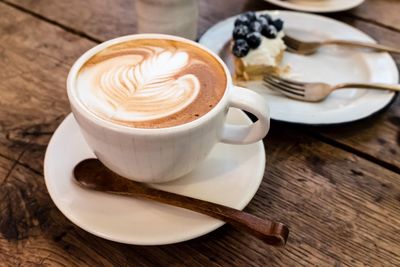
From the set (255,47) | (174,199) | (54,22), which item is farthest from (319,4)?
(174,199)

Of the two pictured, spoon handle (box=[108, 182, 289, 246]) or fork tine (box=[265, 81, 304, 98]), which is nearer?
spoon handle (box=[108, 182, 289, 246])

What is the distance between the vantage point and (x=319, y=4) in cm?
116

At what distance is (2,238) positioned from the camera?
59cm

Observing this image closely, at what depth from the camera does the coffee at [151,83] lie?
1.83 ft

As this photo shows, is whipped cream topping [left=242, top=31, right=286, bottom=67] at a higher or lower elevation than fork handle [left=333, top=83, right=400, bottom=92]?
lower

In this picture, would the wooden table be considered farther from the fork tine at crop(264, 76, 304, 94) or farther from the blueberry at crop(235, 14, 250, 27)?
the blueberry at crop(235, 14, 250, 27)

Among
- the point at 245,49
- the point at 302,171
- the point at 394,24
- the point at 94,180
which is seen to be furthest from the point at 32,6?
the point at 394,24

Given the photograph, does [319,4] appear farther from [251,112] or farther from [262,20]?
[251,112]

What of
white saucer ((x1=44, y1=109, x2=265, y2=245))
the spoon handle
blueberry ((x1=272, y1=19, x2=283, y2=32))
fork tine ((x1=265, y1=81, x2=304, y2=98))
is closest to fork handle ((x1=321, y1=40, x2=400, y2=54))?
blueberry ((x1=272, y1=19, x2=283, y2=32))

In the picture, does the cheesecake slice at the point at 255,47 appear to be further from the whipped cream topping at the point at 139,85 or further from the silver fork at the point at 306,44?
the whipped cream topping at the point at 139,85

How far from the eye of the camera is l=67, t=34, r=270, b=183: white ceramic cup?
52cm

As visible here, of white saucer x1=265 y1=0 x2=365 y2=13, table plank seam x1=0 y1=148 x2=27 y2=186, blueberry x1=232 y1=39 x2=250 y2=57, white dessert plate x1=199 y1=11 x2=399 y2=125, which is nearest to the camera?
table plank seam x1=0 y1=148 x2=27 y2=186

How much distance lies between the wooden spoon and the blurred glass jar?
44 cm

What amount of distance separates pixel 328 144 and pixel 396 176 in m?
0.12
